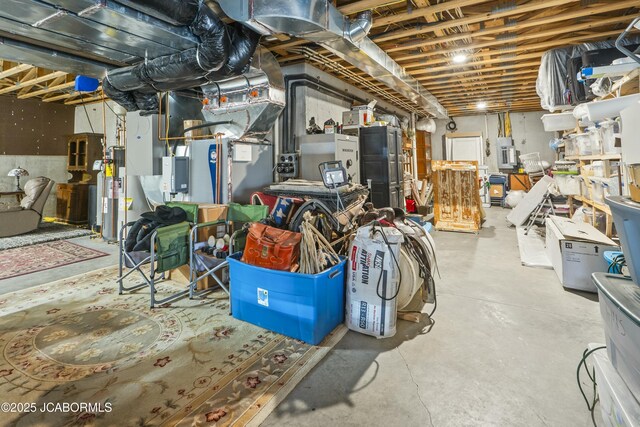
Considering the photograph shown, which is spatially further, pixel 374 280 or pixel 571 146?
pixel 571 146

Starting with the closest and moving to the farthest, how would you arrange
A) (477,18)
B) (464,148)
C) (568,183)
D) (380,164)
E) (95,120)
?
(477,18), (380,164), (568,183), (95,120), (464,148)

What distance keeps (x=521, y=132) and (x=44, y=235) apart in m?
12.3

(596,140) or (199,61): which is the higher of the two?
(199,61)

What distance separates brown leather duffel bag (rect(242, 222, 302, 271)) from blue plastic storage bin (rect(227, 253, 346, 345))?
0.06 metres

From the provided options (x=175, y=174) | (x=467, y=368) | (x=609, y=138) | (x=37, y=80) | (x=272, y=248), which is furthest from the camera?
(x=37, y=80)

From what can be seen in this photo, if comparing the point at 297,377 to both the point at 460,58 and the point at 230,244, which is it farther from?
the point at 460,58

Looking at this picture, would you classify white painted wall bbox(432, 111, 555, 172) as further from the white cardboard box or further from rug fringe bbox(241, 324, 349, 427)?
rug fringe bbox(241, 324, 349, 427)

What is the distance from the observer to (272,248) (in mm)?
2316

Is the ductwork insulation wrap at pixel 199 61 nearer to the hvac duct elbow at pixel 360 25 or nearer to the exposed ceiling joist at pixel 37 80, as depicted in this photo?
the hvac duct elbow at pixel 360 25

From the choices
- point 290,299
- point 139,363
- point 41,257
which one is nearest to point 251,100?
point 290,299

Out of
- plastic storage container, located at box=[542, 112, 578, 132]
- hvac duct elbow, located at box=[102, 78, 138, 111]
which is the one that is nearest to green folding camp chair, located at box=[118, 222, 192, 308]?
hvac duct elbow, located at box=[102, 78, 138, 111]

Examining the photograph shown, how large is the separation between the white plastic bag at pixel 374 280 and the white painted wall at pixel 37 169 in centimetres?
781

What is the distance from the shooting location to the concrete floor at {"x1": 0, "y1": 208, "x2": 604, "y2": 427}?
1.57m

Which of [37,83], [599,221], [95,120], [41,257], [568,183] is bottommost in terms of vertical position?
[41,257]
